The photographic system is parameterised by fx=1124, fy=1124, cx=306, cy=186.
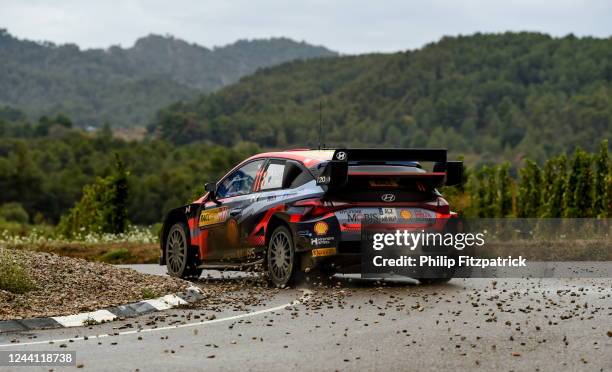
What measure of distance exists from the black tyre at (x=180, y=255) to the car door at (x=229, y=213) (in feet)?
1.53

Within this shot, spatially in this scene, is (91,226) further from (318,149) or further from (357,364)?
(357,364)

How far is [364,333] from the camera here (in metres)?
10.2

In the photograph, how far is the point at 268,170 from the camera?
15.7 metres

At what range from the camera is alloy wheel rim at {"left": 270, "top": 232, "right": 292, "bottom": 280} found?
14625mm

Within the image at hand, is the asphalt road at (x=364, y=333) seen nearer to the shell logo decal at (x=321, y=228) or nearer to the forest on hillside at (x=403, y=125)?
the shell logo decal at (x=321, y=228)

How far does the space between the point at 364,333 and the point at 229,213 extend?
602 centimetres

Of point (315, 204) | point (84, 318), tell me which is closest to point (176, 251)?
point (315, 204)

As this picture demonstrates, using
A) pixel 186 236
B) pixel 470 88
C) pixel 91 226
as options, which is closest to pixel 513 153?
pixel 470 88

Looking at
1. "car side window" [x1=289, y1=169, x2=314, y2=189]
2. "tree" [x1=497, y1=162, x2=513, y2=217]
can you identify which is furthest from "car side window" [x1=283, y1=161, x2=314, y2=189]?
"tree" [x1=497, y1=162, x2=513, y2=217]

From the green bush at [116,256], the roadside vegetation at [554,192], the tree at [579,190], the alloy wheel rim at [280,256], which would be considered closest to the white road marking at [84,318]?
the alloy wheel rim at [280,256]

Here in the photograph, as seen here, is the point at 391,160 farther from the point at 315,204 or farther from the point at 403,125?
the point at 403,125

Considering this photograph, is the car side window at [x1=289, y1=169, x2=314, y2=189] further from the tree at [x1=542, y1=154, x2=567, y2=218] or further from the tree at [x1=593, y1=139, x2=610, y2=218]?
the tree at [x1=542, y1=154, x2=567, y2=218]

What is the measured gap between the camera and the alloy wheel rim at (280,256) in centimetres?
1462

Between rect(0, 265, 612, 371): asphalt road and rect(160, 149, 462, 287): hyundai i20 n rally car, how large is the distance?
60 cm
